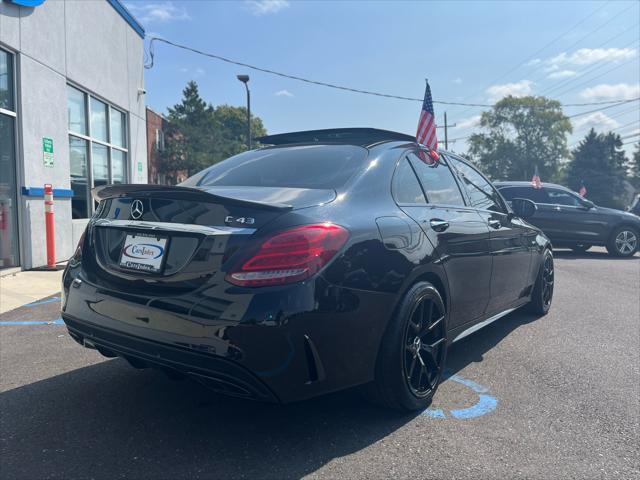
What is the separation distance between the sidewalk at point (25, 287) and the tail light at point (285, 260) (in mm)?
4577

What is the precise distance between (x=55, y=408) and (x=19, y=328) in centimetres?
225

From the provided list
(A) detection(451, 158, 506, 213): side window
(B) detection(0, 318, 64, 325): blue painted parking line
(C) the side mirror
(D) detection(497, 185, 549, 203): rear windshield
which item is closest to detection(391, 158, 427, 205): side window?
(A) detection(451, 158, 506, 213): side window

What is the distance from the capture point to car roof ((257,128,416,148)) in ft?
11.3

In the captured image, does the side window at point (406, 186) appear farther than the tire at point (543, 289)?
No

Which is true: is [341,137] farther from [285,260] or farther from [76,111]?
[76,111]

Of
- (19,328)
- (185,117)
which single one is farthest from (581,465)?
(185,117)

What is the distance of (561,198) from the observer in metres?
12.2

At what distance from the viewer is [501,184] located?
41.4 ft

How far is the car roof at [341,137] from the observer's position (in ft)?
11.3

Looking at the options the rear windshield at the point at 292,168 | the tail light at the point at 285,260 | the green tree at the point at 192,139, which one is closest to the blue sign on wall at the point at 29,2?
the rear windshield at the point at 292,168

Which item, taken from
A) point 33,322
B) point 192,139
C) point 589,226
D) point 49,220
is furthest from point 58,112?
point 192,139

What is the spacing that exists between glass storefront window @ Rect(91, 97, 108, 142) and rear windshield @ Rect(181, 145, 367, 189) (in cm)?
927

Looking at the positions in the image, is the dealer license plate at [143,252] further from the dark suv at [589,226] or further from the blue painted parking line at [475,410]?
the dark suv at [589,226]

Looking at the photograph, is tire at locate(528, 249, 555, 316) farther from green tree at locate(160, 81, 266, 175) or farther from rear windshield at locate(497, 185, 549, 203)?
green tree at locate(160, 81, 266, 175)
